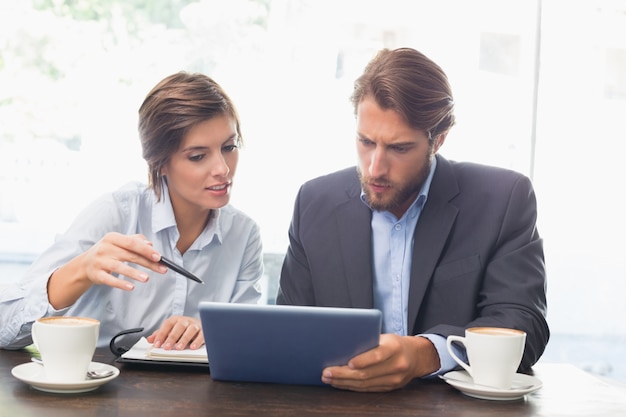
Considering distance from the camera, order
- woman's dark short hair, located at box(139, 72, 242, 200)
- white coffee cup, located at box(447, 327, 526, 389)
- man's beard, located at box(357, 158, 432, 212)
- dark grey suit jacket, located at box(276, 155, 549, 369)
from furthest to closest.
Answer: woman's dark short hair, located at box(139, 72, 242, 200)
man's beard, located at box(357, 158, 432, 212)
dark grey suit jacket, located at box(276, 155, 549, 369)
white coffee cup, located at box(447, 327, 526, 389)

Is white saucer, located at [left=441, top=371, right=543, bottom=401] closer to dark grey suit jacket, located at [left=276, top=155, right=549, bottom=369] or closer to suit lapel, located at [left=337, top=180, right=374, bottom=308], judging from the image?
dark grey suit jacket, located at [left=276, top=155, right=549, bottom=369]

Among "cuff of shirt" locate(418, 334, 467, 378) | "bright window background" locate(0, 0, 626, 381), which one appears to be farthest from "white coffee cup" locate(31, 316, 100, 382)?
"bright window background" locate(0, 0, 626, 381)

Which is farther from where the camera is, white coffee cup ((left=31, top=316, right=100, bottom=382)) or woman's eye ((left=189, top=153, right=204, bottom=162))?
woman's eye ((left=189, top=153, right=204, bottom=162))

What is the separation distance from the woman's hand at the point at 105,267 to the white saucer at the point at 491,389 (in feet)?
2.02

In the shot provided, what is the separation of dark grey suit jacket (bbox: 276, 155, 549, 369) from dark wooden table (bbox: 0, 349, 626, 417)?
382 millimetres

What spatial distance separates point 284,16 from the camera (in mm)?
4266

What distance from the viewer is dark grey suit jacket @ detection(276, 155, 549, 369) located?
77.7 inches

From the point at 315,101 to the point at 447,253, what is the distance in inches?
91.1

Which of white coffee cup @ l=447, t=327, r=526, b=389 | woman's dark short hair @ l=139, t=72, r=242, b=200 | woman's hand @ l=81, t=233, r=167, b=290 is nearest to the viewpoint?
white coffee cup @ l=447, t=327, r=526, b=389

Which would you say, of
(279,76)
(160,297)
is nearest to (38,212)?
(279,76)

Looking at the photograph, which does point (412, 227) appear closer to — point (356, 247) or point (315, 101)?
point (356, 247)

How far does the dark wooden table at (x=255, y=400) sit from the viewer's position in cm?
133

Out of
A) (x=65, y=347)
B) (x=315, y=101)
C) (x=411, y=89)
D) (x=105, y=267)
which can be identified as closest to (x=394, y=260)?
(x=411, y=89)

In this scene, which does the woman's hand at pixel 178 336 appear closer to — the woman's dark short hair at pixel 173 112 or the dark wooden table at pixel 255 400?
the dark wooden table at pixel 255 400
